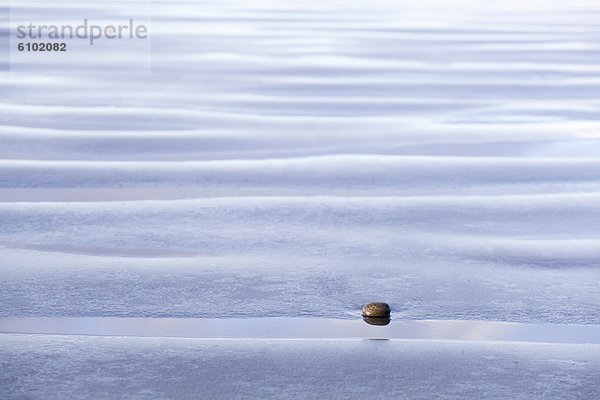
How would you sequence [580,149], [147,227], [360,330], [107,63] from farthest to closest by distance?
[107,63] < [580,149] < [147,227] < [360,330]

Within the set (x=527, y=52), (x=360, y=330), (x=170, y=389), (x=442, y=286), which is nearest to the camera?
(x=170, y=389)

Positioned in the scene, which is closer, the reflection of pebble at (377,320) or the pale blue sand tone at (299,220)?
the pale blue sand tone at (299,220)

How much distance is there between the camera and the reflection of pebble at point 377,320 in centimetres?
517

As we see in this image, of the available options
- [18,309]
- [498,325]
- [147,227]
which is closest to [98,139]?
[147,227]

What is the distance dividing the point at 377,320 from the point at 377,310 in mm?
48

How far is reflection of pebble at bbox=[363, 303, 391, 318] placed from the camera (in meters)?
5.23

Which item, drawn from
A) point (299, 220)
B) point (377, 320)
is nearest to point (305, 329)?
point (377, 320)

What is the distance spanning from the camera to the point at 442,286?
18.7 ft

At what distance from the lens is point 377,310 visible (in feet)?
17.2

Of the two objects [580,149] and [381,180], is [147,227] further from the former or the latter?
[580,149]

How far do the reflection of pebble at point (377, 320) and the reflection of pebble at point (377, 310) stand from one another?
0.01 m

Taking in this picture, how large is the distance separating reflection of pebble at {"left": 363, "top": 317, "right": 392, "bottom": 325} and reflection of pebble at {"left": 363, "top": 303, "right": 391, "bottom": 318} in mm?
13

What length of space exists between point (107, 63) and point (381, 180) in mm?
7706

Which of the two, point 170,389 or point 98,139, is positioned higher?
point 98,139
